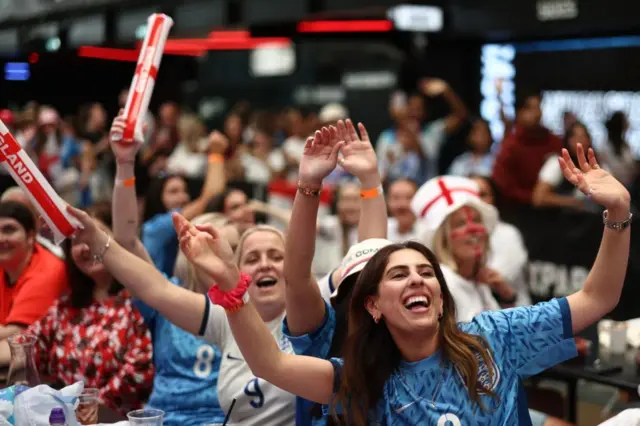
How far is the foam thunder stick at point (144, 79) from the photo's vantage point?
163 inches

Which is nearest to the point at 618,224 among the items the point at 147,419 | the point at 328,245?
the point at 147,419

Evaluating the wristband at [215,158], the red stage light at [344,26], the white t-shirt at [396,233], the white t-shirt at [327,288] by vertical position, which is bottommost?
the white t-shirt at [396,233]

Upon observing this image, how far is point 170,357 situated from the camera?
4137mm

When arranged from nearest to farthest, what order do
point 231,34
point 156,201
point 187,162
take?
point 156,201 < point 187,162 < point 231,34

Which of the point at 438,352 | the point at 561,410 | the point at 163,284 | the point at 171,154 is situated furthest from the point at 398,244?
the point at 171,154

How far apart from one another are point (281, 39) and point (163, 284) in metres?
11.1

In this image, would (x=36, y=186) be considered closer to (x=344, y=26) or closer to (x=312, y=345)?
(x=312, y=345)

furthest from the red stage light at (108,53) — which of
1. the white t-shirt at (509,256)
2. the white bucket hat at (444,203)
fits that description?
the white bucket hat at (444,203)

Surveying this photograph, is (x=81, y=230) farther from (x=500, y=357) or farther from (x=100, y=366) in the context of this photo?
(x=500, y=357)

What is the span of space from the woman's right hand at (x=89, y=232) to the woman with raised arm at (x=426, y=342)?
0.85m

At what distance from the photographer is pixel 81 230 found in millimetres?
3801

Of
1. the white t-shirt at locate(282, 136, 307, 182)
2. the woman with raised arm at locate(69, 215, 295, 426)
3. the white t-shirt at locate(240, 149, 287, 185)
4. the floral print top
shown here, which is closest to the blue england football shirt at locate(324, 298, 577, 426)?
the woman with raised arm at locate(69, 215, 295, 426)

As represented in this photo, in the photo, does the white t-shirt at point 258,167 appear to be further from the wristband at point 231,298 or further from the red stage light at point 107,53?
the wristband at point 231,298

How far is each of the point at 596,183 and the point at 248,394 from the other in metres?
1.44
